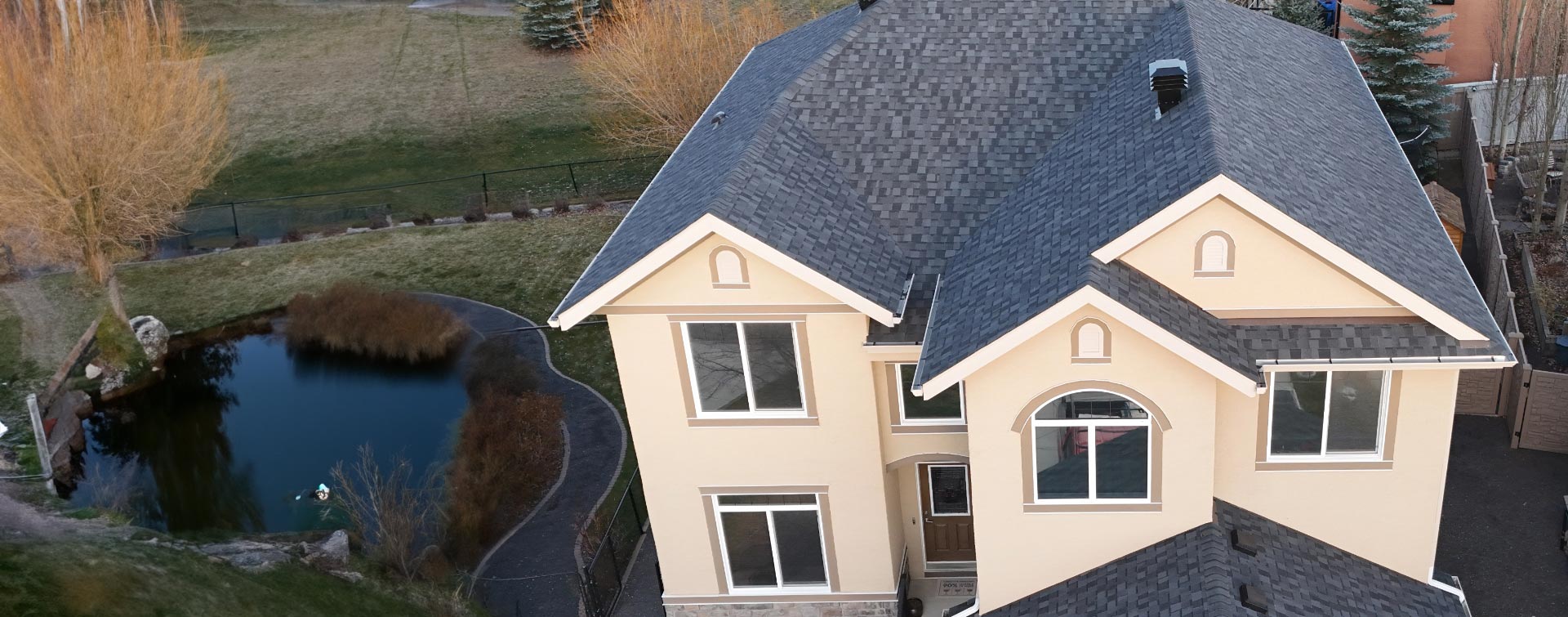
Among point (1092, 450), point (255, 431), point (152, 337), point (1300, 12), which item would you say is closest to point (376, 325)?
point (255, 431)

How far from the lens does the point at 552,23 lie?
→ 6103cm

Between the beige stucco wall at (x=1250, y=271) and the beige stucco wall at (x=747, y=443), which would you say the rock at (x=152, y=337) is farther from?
the beige stucco wall at (x=1250, y=271)

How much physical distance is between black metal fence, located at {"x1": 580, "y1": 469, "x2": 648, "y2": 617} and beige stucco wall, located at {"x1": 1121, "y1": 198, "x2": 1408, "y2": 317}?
379 inches

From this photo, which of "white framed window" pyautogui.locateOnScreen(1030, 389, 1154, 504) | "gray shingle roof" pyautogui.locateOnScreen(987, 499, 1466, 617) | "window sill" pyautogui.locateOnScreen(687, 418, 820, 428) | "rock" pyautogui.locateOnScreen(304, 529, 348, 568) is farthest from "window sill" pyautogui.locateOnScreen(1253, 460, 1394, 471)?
"rock" pyautogui.locateOnScreen(304, 529, 348, 568)

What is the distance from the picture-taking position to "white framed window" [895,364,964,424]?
744 inches

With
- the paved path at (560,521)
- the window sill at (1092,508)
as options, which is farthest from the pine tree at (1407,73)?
the paved path at (560,521)

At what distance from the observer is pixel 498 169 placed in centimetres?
5072

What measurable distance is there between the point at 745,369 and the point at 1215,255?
267 inches

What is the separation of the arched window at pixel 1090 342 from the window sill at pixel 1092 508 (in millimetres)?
2148

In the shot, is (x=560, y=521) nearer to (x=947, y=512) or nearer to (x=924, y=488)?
(x=924, y=488)

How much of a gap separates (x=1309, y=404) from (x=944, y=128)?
6993 mm

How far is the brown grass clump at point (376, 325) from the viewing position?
3447 centimetres

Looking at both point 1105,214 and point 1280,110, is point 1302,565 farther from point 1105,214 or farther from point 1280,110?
point 1280,110

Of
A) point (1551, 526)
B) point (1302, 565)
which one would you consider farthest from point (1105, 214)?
point (1551, 526)
